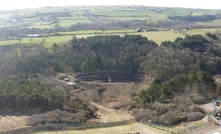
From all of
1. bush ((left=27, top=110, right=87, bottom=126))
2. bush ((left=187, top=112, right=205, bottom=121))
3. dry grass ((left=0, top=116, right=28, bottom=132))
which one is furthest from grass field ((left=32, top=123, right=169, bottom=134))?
A: dry grass ((left=0, top=116, right=28, bottom=132))

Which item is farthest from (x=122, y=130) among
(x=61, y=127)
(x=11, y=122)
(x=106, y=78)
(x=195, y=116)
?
(x=106, y=78)

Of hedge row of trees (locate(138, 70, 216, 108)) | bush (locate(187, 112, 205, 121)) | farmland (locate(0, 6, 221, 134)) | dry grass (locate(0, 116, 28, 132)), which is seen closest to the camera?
dry grass (locate(0, 116, 28, 132))

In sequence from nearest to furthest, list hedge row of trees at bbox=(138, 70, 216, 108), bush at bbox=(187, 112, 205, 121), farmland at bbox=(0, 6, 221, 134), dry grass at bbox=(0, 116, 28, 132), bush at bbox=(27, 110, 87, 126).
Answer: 1. dry grass at bbox=(0, 116, 28, 132)
2. bush at bbox=(187, 112, 205, 121)
3. bush at bbox=(27, 110, 87, 126)
4. farmland at bbox=(0, 6, 221, 134)
5. hedge row of trees at bbox=(138, 70, 216, 108)

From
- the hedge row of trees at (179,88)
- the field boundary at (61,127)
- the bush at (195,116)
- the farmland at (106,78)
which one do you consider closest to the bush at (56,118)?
the farmland at (106,78)

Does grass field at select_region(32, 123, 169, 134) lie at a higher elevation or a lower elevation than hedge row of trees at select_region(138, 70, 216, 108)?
lower

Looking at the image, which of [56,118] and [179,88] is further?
[179,88]

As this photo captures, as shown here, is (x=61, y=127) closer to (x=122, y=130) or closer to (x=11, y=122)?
(x=11, y=122)

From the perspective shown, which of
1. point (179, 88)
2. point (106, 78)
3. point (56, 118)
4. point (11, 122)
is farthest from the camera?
point (106, 78)

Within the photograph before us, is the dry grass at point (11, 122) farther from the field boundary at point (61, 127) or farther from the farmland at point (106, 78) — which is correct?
the field boundary at point (61, 127)

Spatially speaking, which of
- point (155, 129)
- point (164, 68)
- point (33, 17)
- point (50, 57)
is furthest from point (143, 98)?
point (33, 17)

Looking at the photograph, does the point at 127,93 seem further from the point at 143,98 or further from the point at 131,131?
the point at 131,131

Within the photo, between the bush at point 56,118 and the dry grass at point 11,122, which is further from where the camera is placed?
the bush at point 56,118

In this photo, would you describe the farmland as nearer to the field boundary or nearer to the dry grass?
the field boundary
